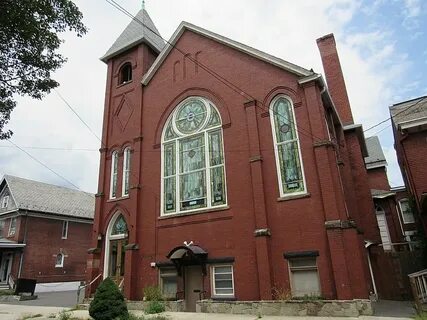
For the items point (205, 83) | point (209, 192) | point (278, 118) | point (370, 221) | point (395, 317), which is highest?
point (205, 83)

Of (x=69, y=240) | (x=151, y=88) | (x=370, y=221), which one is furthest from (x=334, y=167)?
(x=69, y=240)

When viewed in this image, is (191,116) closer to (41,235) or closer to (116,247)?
(116,247)

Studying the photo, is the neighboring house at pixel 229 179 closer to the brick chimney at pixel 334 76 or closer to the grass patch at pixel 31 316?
the brick chimney at pixel 334 76

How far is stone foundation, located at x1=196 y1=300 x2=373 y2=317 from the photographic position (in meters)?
11.2

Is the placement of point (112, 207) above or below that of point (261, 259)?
above

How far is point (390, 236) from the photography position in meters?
24.3

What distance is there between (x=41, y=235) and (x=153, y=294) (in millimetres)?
19536

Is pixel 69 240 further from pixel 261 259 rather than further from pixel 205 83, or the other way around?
pixel 261 259

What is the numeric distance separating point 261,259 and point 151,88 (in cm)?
1158

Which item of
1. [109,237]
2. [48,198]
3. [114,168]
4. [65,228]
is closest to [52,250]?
[65,228]

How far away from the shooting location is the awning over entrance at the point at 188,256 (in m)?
14.3

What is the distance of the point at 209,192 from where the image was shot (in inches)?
618

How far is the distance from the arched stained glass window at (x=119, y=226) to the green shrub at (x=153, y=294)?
3781mm

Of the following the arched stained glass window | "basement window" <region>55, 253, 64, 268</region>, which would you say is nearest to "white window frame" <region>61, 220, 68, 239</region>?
"basement window" <region>55, 253, 64, 268</region>
